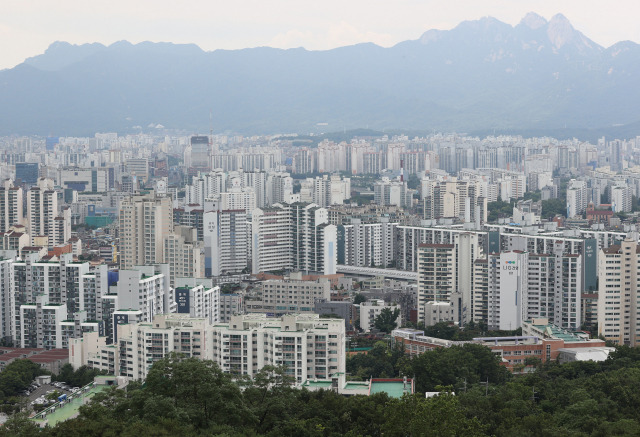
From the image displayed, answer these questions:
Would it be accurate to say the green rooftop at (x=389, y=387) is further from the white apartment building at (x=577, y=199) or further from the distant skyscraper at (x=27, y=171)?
the distant skyscraper at (x=27, y=171)

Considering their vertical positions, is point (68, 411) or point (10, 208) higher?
point (10, 208)

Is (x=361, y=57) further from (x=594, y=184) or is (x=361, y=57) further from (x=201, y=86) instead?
(x=594, y=184)

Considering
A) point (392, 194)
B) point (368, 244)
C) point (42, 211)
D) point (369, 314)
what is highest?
point (392, 194)

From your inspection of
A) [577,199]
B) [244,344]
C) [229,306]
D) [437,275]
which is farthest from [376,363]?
[577,199]

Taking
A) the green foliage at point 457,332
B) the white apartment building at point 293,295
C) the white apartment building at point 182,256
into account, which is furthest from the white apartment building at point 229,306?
the green foliage at point 457,332

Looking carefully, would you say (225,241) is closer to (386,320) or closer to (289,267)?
(289,267)
